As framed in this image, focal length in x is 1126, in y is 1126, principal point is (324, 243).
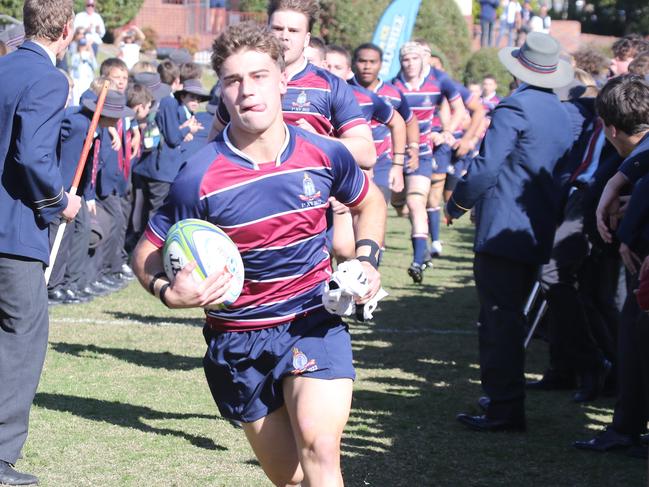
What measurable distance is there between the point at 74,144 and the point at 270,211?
6.14 m

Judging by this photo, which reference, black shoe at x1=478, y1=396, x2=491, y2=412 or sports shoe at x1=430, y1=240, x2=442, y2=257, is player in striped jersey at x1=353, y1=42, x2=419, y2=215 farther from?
black shoe at x1=478, y1=396, x2=491, y2=412

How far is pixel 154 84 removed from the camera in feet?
51.8

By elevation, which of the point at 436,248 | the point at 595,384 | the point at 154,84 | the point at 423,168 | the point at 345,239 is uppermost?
the point at 345,239

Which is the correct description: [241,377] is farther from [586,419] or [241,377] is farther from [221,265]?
[586,419]

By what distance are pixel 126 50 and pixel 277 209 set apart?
1964 centimetres

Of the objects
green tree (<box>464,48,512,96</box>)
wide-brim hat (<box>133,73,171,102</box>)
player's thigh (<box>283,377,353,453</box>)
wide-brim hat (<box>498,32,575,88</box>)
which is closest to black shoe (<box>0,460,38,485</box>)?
player's thigh (<box>283,377,353,453</box>)

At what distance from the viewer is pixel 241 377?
4.79m

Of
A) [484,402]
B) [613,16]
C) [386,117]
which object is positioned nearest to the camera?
[484,402]

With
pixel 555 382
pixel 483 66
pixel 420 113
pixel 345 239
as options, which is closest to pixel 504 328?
pixel 555 382

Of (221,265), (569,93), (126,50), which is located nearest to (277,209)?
(221,265)

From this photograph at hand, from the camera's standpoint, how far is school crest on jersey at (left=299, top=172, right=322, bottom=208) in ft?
15.6

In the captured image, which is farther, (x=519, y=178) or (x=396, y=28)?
(x=396, y=28)

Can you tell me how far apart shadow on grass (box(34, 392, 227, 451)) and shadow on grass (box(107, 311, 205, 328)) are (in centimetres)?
304

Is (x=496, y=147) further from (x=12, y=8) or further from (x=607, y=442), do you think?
(x=12, y=8)
